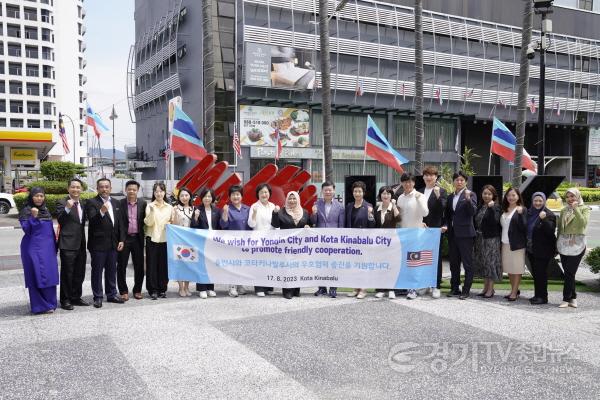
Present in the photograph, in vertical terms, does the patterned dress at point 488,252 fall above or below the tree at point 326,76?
below

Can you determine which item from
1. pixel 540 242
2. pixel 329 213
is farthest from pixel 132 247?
pixel 540 242

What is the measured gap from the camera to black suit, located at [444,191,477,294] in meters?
8.31

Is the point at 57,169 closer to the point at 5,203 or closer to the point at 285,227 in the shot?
the point at 5,203

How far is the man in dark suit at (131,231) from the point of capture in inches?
319

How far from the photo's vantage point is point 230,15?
32125 mm

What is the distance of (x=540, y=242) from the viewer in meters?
8.19

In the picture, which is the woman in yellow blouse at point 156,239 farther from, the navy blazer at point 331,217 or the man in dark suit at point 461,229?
the man in dark suit at point 461,229

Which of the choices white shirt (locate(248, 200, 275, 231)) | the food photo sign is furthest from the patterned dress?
the food photo sign

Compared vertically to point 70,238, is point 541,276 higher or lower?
lower

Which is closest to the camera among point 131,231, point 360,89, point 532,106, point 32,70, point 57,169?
point 131,231

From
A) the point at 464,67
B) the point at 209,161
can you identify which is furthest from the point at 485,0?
the point at 209,161

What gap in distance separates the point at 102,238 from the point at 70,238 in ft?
1.43

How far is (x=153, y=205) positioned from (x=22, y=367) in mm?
3460

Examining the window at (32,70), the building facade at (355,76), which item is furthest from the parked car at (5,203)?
the window at (32,70)
